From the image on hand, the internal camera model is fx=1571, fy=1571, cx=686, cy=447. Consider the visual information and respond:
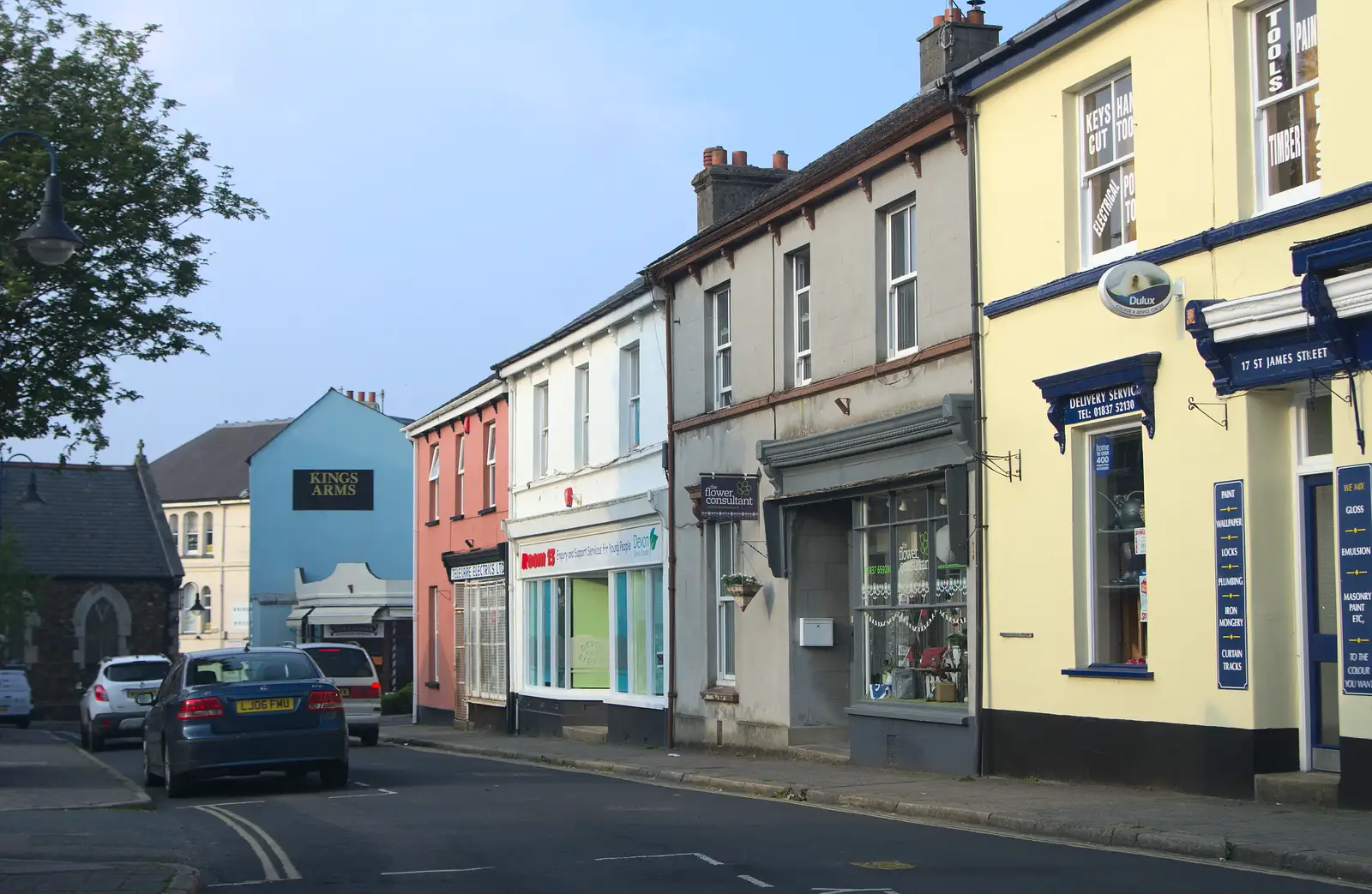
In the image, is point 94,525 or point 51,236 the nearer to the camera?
point 51,236

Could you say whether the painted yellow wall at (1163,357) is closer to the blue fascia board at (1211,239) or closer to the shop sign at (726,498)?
the blue fascia board at (1211,239)

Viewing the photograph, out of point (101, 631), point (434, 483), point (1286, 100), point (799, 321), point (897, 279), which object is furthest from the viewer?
point (101, 631)

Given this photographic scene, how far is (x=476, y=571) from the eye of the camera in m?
36.4

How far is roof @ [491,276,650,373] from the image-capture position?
2620 cm

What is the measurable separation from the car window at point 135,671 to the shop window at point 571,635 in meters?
7.40

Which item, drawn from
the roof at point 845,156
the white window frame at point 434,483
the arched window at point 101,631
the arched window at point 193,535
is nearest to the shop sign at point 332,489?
the arched window at point 101,631

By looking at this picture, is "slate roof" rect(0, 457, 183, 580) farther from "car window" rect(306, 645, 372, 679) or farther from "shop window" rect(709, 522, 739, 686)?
"shop window" rect(709, 522, 739, 686)

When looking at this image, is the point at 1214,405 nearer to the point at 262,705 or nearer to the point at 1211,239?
the point at 1211,239

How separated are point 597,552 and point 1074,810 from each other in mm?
16734

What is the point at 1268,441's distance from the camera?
13078mm

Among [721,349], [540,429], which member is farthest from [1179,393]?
[540,429]

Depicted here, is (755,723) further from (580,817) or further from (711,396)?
(580,817)

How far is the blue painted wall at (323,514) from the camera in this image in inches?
2488

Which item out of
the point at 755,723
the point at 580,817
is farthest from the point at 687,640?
the point at 580,817
